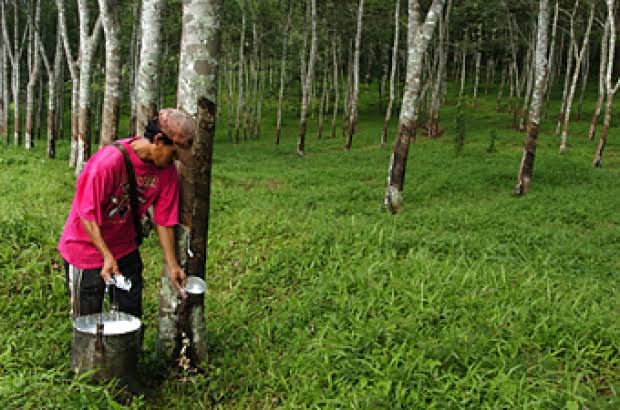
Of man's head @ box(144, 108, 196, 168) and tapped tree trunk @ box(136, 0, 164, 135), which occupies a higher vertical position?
tapped tree trunk @ box(136, 0, 164, 135)

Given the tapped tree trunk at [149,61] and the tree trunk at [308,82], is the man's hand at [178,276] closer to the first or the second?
the tapped tree trunk at [149,61]

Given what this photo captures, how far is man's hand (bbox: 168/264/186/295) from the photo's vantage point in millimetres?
3883

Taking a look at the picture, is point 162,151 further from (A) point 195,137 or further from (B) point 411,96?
(B) point 411,96

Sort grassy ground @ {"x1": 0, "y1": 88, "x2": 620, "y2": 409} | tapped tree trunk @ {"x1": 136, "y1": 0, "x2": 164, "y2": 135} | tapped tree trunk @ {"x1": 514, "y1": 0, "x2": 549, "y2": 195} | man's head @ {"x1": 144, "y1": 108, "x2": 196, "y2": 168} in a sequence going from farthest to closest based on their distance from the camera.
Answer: tapped tree trunk @ {"x1": 514, "y1": 0, "x2": 549, "y2": 195}, tapped tree trunk @ {"x1": 136, "y1": 0, "x2": 164, "y2": 135}, grassy ground @ {"x1": 0, "y1": 88, "x2": 620, "y2": 409}, man's head @ {"x1": 144, "y1": 108, "x2": 196, "y2": 168}

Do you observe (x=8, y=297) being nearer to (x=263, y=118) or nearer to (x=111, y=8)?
(x=111, y=8)

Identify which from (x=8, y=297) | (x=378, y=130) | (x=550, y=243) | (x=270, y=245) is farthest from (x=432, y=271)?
(x=378, y=130)

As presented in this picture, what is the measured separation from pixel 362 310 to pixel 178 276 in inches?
67.3

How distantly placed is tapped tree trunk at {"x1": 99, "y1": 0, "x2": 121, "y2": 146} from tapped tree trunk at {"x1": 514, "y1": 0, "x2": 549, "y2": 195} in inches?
331

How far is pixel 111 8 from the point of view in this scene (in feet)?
30.8

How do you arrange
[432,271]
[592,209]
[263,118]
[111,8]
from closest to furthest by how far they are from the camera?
1. [432,271]
2. [111,8]
3. [592,209]
4. [263,118]

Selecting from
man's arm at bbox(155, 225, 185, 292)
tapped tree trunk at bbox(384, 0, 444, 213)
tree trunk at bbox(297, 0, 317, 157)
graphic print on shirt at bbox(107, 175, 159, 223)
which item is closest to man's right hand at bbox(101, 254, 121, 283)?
graphic print on shirt at bbox(107, 175, 159, 223)

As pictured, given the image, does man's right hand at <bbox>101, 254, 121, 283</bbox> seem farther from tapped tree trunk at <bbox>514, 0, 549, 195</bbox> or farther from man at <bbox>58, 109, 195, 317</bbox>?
tapped tree trunk at <bbox>514, 0, 549, 195</bbox>

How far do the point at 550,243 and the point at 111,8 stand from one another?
8.38 metres

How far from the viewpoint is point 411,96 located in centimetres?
923
